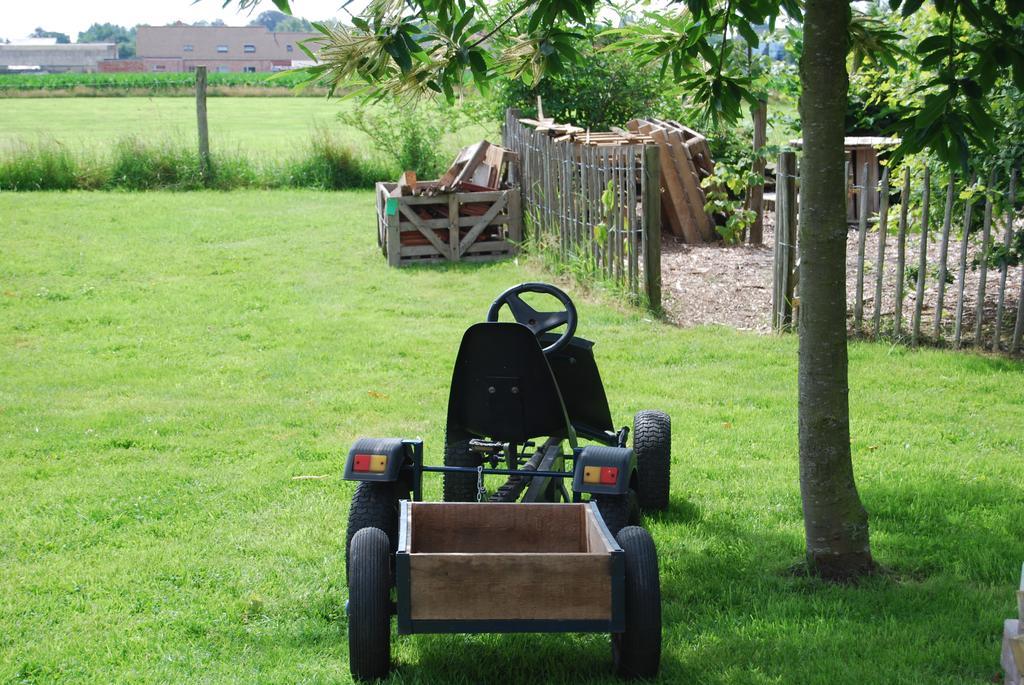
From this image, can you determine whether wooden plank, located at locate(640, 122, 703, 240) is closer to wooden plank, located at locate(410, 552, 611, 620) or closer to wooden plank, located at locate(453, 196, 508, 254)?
wooden plank, located at locate(453, 196, 508, 254)

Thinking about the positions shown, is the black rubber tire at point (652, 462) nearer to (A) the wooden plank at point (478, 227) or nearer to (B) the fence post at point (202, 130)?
(A) the wooden plank at point (478, 227)

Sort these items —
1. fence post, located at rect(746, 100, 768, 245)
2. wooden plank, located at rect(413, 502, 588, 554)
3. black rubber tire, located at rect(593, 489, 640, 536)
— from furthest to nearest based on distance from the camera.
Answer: fence post, located at rect(746, 100, 768, 245), black rubber tire, located at rect(593, 489, 640, 536), wooden plank, located at rect(413, 502, 588, 554)

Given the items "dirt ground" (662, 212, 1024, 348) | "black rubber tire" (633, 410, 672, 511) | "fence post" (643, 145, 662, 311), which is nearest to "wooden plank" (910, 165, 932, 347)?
"dirt ground" (662, 212, 1024, 348)

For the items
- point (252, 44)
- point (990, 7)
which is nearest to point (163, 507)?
point (990, 7)

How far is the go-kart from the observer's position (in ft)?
10.9

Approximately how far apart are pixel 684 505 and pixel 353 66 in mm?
2710

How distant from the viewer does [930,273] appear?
859 cm

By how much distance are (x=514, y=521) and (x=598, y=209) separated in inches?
275

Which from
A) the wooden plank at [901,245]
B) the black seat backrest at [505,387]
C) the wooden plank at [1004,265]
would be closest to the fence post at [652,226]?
the wooden plank at [901,245]

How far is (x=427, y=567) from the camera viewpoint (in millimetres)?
3336

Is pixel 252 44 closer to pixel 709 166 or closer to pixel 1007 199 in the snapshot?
pixel 709 166

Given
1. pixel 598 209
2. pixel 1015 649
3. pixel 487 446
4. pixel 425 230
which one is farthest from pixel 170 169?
pixel 1015 649

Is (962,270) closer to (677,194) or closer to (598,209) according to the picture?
(598,209)

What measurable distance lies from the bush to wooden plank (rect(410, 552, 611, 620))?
46.5ft
